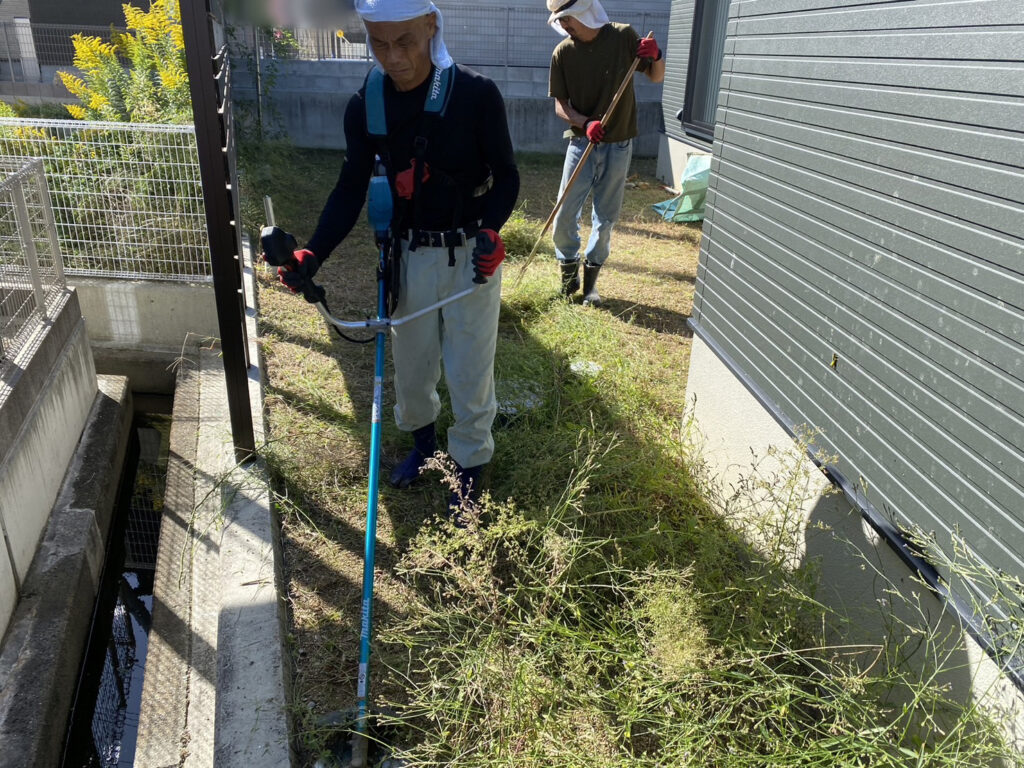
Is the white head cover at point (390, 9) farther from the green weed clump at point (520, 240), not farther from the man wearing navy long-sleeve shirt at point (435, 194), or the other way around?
the green weed clump at point (520, 240)

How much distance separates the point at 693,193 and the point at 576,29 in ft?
11.4

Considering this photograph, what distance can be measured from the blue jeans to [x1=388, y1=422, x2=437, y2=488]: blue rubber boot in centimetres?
249

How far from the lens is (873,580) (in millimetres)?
2377

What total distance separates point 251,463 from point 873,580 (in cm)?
Answer: 258

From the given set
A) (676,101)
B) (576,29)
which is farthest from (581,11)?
(676,101)

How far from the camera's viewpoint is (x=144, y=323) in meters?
4.98

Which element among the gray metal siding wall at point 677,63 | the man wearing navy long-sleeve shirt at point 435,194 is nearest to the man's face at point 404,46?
the man wearing navy long-sleeve shirt at point 435,194

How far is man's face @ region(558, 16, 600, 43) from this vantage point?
5020 millimetres

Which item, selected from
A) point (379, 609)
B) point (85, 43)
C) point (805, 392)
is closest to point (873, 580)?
point (805, 392)

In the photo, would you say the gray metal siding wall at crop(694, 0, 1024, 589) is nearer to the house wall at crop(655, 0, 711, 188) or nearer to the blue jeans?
the blue jeans

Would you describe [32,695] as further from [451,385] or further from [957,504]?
[957,504]

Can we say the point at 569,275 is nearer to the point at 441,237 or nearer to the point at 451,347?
the point at 451,347

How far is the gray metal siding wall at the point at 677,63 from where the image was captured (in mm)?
9273

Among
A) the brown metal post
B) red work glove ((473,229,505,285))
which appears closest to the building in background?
the brown metal post
